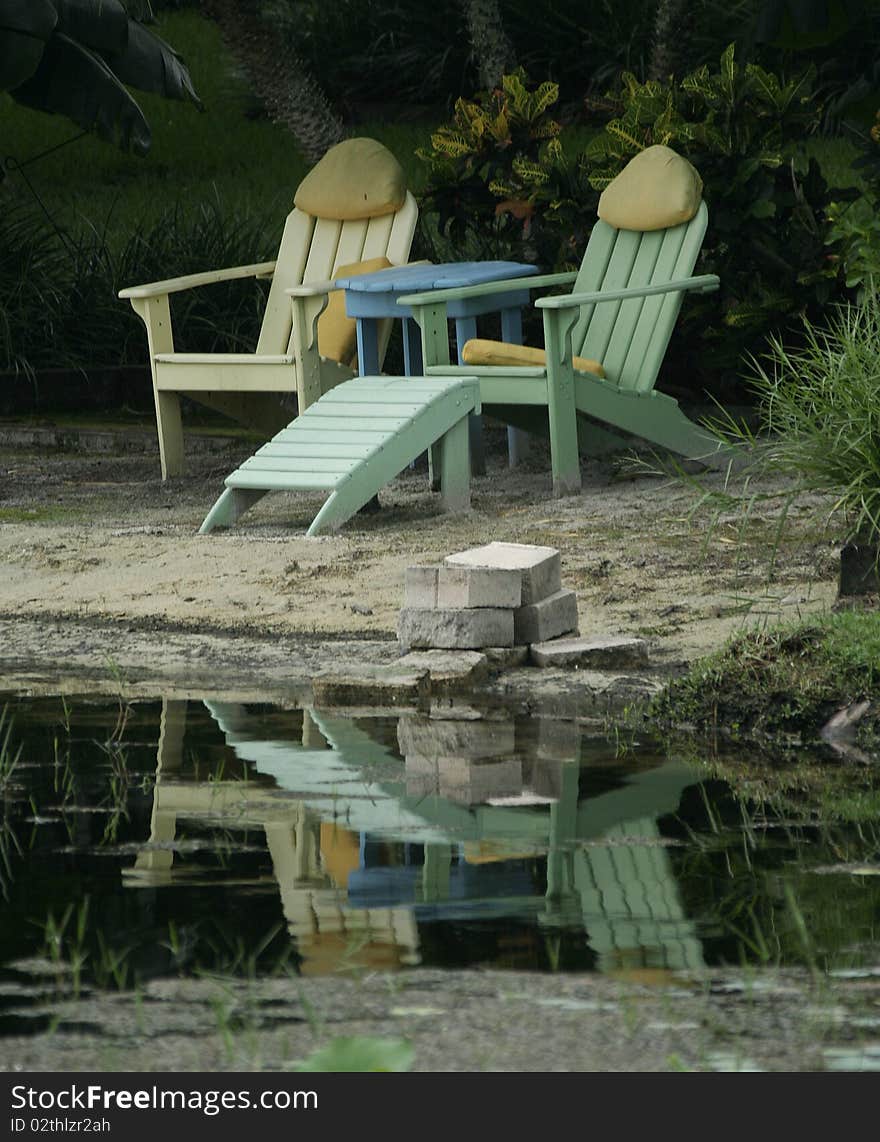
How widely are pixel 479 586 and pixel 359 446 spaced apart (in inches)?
79.7

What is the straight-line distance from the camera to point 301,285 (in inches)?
357

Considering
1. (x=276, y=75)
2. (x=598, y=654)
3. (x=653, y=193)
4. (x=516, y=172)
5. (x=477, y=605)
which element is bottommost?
(x=598, y=654)

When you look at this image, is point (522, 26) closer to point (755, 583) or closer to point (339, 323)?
point (339, 323)

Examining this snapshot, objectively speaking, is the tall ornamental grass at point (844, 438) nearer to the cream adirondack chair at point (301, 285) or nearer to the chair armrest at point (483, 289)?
the chair armrest at point (483, 289)

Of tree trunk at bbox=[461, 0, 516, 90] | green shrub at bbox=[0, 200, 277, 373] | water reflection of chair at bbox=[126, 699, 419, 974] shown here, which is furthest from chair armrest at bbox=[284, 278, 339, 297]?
water reflection of chair at bbox=[126, 699, 419, 974]

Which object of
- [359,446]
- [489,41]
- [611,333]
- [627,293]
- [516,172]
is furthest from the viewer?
[489,41]

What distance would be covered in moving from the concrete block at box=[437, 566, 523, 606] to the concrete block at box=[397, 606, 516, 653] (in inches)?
1.3

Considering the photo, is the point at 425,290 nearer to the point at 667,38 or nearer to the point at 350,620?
the point at 350,620

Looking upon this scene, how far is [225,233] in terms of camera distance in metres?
13.0

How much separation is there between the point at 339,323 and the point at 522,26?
8.89m

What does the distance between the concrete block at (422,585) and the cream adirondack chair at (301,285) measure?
10.1 ft

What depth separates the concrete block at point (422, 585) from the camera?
5.99 metres

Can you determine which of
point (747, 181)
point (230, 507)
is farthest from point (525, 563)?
point (747, 181)

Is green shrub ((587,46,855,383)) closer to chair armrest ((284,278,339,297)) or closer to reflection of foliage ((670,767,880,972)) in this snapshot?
chair armrest ((284,278,339,297))
